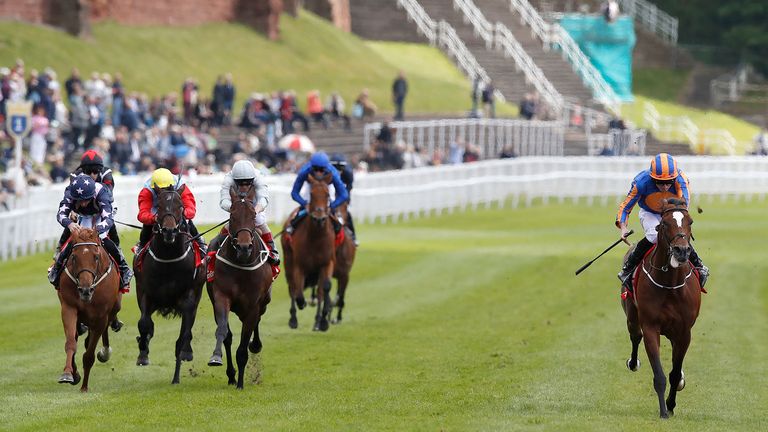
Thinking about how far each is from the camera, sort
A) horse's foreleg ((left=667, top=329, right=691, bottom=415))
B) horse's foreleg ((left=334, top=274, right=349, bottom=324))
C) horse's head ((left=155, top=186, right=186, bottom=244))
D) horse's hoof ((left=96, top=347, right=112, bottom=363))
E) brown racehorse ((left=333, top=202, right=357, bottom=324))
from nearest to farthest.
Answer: horse's foreleg ((left=667, top=329, right=691, bottom=415)) < horse's head ((left=155, top=186, right=186, bottom=244)) < horse's hoof ((left=96, top=347, right=112, bottom=363)) < brown racehorse ((left=333, top=202, right=357, bottom=324)) < horse's foreleg ((left=334, top=274, right=349, bottom=324))

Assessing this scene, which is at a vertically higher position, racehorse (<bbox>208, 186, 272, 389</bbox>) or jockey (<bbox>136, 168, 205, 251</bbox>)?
jockey (<bbox>136, 168, 205, 251</bbox>)

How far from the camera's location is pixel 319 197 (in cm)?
2084

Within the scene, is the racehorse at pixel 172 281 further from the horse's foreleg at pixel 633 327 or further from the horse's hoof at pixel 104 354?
the horse's foreleg at pixel 633 327

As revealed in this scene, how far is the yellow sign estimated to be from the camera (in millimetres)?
31344

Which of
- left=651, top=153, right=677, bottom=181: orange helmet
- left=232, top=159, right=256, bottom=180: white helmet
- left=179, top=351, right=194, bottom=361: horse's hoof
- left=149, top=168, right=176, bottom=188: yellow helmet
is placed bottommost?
left=179, top=351, right=194, bottom=361: horse's hoof

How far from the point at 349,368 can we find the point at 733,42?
205 feet

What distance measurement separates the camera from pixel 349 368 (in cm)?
1847

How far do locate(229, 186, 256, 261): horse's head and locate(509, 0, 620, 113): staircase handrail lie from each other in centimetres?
5059

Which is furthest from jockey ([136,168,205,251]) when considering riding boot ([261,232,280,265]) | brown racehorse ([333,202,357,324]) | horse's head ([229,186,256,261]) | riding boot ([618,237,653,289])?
brown racehorse ([333,202,357,324])

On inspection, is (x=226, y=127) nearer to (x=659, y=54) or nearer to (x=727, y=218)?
(x=727, y=218)

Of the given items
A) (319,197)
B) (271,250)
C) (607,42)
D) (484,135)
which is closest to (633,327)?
(271,250)

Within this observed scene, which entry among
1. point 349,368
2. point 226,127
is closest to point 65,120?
point 226,127

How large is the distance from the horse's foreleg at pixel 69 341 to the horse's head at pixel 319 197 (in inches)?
211

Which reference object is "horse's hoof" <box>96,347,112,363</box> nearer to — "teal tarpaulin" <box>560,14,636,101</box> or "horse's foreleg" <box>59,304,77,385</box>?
"horse's foreleg" <box>59,304,77,385</box>
